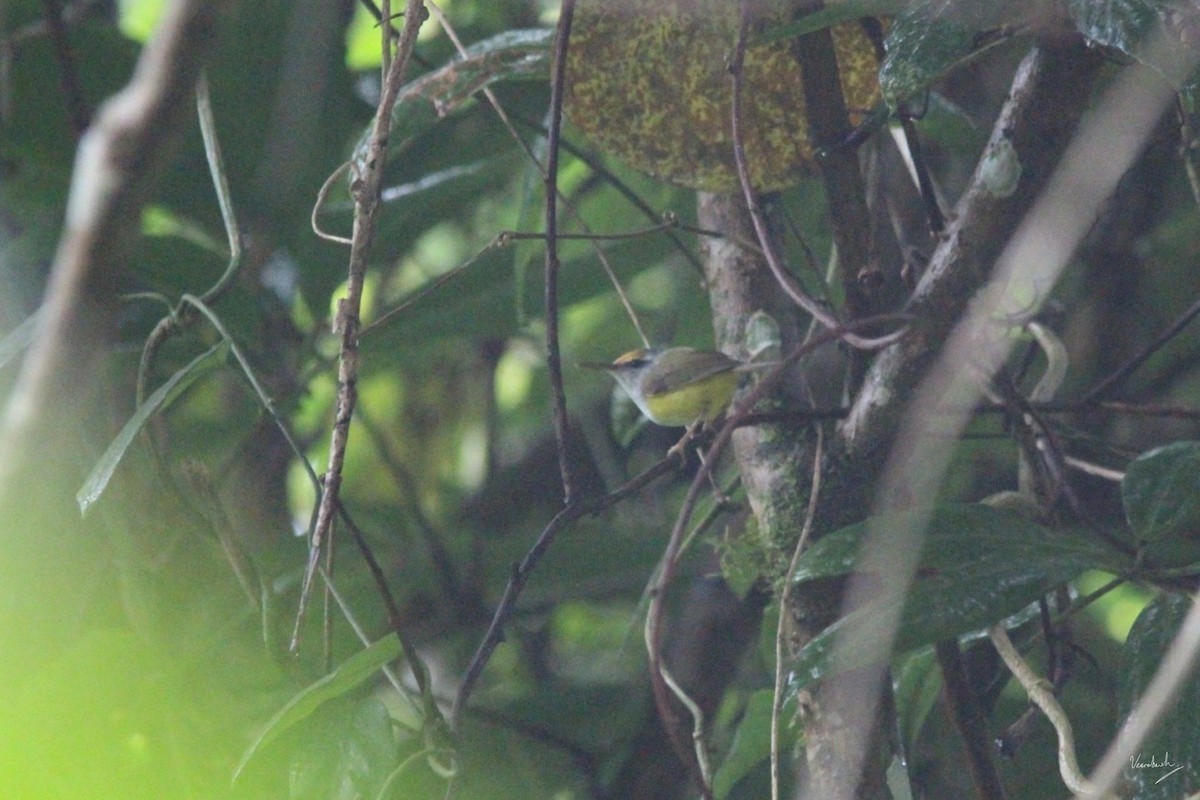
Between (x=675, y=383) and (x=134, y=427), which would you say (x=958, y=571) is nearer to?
(x=134, y=427)

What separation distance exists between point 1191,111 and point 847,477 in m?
0.51

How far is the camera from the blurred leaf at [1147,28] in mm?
1087

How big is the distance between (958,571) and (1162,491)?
0.23 metres

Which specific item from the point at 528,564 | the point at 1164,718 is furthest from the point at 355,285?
the point at 1164,718

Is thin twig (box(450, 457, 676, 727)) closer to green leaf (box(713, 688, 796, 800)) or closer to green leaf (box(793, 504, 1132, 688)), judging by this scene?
green leaf (box(793, 504, 1132, 688))

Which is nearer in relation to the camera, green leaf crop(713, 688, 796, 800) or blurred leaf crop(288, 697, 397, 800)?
blurred leaf crop(288, 697, 397, 800)

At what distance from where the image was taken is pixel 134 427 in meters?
1.18

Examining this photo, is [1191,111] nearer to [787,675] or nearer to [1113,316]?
[787,675]

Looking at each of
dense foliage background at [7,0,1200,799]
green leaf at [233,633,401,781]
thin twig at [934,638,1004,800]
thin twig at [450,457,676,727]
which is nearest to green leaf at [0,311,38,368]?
dense foliage background at [7,0,1200,799]

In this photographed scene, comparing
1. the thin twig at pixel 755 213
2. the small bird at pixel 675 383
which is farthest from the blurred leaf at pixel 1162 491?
the small bird at pixel 675 383

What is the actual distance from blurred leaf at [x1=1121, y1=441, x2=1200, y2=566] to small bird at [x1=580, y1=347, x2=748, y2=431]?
0.75 m

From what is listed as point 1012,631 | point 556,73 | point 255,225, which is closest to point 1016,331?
point 1012,631

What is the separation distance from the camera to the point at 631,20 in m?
1.45

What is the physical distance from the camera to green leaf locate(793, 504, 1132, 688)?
1.15m
